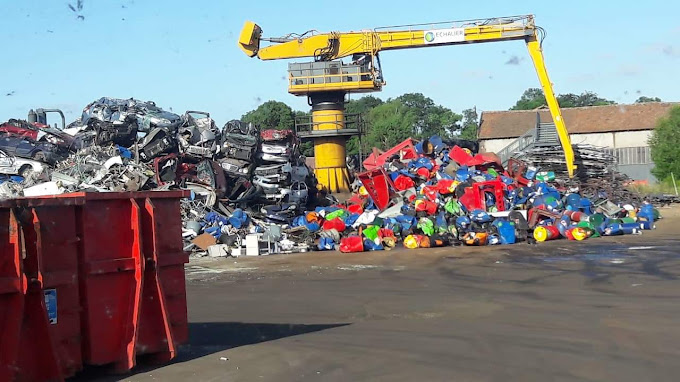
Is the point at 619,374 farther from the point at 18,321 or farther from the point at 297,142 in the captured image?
the point at 297,142

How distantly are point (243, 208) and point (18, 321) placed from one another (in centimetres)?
1877

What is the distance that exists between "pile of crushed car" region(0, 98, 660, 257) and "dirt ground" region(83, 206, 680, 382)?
3695mm

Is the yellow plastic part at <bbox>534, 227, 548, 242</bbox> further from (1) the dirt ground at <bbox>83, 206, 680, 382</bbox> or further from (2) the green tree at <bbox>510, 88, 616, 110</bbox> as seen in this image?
(2) the green tree at <bbox>510, 88, 616, 110</bbox>

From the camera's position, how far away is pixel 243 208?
2520 cm

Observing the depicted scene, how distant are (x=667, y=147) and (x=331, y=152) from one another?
79.3 ft

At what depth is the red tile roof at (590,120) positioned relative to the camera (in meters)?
59.1

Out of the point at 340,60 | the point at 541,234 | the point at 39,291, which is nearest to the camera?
the point at 39,291

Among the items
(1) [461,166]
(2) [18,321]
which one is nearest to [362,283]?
(2) [18,321]

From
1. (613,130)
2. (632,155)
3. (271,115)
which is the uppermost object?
(271,115)

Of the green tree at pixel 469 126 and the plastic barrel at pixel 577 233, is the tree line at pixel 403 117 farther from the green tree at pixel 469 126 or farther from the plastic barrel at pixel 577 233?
the plastic barrel at pixel 577 233

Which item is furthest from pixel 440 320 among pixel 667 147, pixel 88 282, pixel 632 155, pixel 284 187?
pixel 632 155

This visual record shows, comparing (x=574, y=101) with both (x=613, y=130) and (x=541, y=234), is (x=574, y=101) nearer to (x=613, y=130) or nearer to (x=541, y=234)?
(x=613, y=130)

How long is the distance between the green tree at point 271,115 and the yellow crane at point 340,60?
117 feet

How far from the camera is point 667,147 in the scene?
4769 cm
